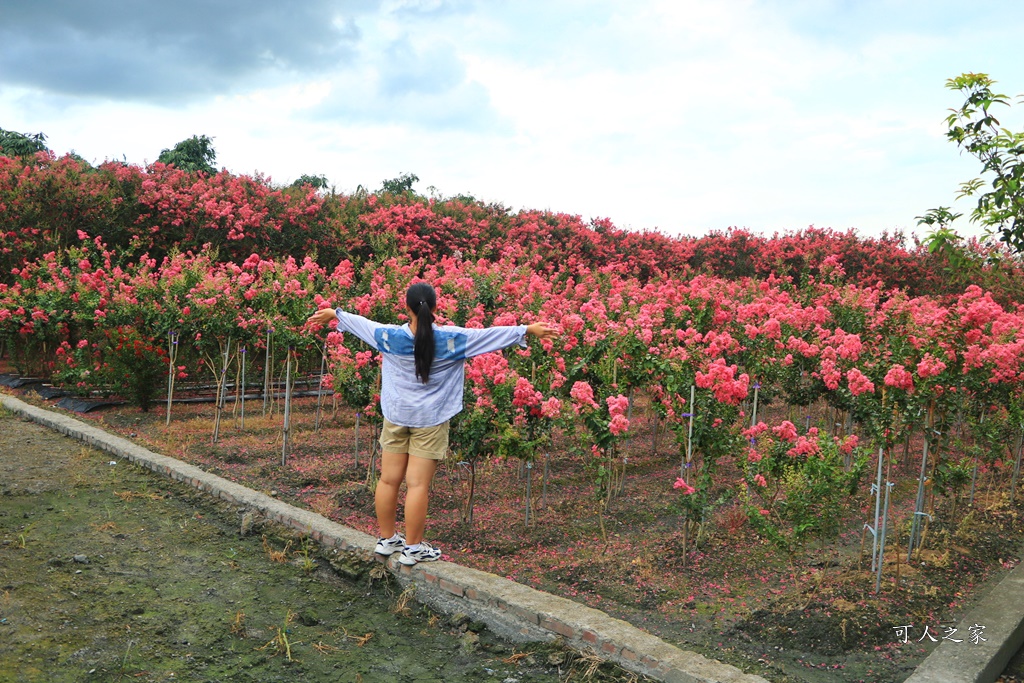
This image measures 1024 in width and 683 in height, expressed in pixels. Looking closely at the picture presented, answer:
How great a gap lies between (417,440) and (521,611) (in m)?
1.14

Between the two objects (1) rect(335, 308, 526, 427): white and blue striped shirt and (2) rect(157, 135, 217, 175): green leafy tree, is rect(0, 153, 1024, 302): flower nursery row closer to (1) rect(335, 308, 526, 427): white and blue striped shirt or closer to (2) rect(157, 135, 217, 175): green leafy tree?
(1) rect(335, 308, 526, 427): white and blue striped shirt

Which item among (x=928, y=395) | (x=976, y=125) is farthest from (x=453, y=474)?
(x=976, y=125)

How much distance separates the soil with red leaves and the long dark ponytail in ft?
4.38

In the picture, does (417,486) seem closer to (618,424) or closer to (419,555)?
(419,555)

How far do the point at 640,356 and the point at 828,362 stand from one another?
145cm

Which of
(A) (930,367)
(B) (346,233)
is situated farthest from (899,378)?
(B) (346,233)

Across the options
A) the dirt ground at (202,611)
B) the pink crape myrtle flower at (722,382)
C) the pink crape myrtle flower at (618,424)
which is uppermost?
the pink crape myrtle flower at (722,382)

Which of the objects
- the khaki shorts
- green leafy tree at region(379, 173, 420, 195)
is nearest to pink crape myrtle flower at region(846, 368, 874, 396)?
the khaki shorts

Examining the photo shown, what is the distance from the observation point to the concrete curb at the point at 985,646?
3.59 meters

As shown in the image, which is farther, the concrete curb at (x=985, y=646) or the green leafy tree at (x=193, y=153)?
the green leafy tree at (x=193, y=153)

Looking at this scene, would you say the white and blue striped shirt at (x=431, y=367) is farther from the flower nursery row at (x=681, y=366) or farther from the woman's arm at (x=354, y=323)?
the flower nursery row at (x=681, y=366)

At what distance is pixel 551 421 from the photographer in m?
5.47

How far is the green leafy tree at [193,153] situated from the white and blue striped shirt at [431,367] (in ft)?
88.2

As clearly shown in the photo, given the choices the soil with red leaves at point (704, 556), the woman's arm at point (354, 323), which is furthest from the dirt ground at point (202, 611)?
the woman's arm at point (354, 323)
